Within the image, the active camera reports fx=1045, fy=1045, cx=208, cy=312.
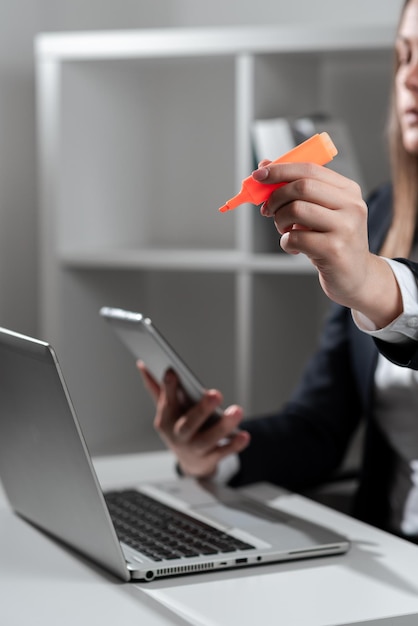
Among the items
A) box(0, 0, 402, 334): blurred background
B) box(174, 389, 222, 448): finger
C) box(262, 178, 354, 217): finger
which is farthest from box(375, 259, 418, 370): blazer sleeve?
box(0, 0, 402, 334): blurred background

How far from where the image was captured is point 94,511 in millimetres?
960

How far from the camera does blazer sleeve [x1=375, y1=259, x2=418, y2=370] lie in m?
1.02

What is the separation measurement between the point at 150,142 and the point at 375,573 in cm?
172

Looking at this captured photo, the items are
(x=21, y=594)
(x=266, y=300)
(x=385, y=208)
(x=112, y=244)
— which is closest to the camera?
(x=21, y=594)

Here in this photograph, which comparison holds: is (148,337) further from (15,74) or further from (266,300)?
(15,74)

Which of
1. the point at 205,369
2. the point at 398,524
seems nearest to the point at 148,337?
the point at 398,524

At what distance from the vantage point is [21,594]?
3.09 feet

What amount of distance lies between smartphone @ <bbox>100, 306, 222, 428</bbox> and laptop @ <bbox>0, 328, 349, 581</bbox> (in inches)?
6.0

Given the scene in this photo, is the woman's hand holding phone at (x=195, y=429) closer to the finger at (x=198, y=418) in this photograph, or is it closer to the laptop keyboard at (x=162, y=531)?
the finger at (x=198, y=418)

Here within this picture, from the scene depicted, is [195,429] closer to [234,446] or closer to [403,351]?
[234,446]

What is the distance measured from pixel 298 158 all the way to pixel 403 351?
267 mm

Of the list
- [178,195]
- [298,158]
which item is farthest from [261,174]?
[178,195]

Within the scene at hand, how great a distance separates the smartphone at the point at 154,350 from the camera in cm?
120

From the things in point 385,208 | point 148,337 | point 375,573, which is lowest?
point 375,573
